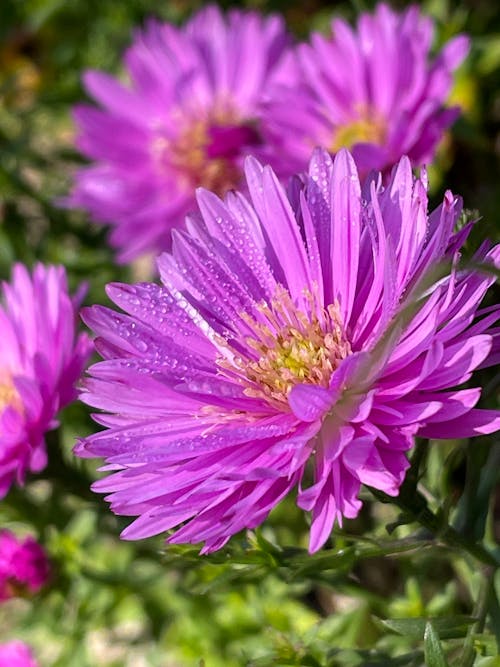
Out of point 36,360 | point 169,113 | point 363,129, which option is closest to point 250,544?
point 36,360

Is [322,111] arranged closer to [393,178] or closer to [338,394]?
[393,178]

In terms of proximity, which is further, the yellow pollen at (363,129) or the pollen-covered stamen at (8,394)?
the yellow pollen at (363,129)

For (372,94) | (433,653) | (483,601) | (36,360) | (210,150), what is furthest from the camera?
(210,150)

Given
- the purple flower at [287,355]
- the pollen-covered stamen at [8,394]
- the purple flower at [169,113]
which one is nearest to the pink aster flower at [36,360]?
the pollen-covered stamen at [8,394]

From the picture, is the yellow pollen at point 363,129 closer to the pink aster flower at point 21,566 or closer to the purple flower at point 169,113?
the purple flower at point 169,113

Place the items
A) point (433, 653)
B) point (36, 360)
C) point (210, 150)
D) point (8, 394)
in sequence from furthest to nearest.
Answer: point (210, 150), point (8, 394), point (36, 360), point (433, 653)

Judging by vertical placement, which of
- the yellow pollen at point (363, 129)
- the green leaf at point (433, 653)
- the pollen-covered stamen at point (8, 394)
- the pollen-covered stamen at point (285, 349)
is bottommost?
the pollen-covered stamen at point (8, 394)

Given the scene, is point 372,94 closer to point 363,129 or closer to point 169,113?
point 363,129

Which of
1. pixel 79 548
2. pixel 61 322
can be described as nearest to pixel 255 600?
pixel 79 548
